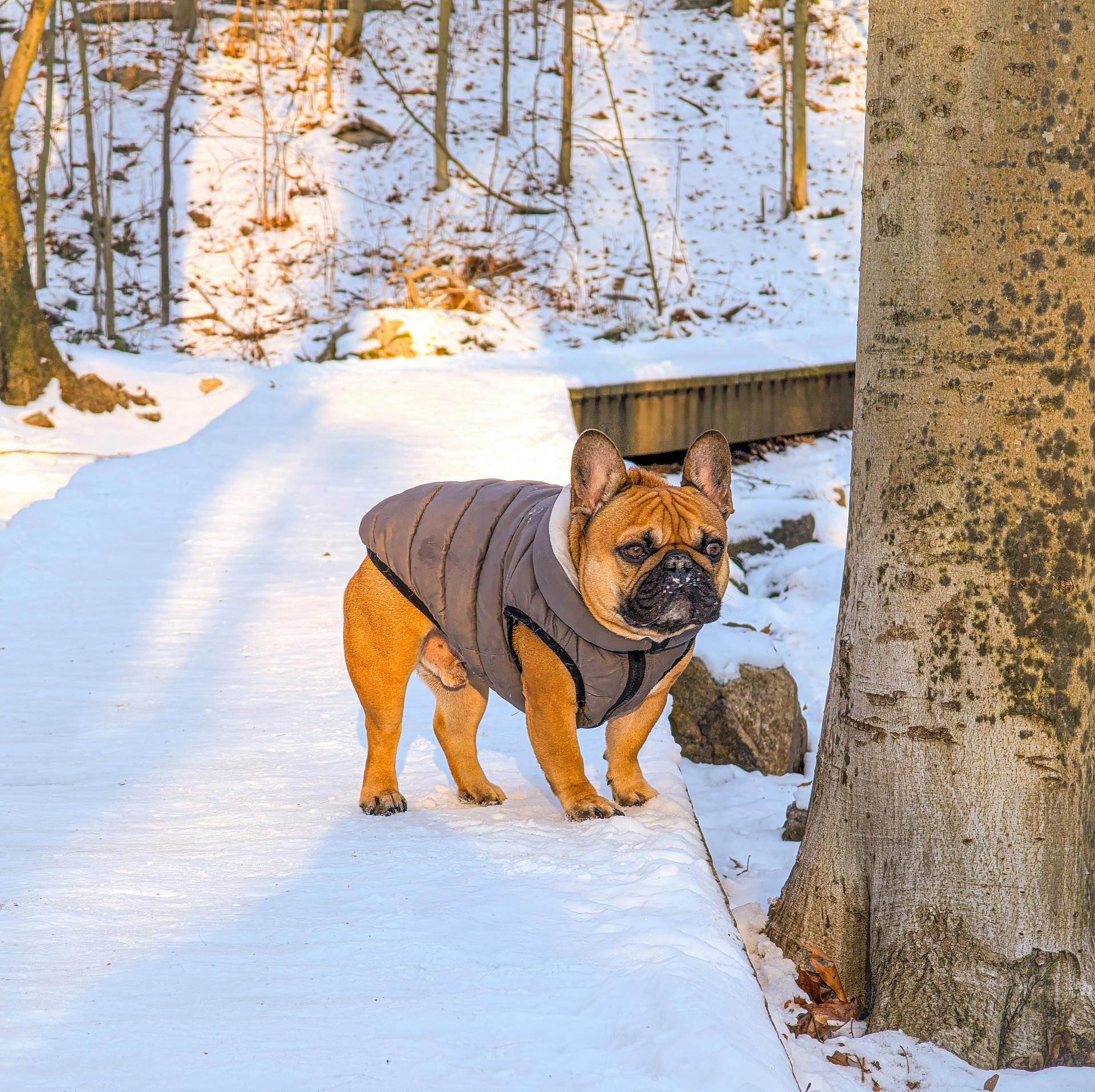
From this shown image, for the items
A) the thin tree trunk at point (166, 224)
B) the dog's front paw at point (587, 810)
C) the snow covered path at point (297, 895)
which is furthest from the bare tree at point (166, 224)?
the dog's front paw at point (587, 810)

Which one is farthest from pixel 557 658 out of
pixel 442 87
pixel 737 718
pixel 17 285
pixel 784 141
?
pixel 784 141

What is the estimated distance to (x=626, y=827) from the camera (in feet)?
11.7

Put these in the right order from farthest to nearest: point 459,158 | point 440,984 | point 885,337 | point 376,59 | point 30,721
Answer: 1. point 376,59
2. point 459,158
3. point 30,721
4. point 885,337
5. point 440,984

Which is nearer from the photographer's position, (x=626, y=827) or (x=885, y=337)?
(x=885, y=337)

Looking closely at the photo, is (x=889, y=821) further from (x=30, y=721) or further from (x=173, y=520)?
Result: (x=173, y=520)

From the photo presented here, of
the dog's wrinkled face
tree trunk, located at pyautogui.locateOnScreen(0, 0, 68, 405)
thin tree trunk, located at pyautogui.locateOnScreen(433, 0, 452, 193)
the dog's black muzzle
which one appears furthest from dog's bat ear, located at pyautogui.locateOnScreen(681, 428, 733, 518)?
thin tree trunk, located at pyautogui.locateOnScreen(433, 0, 452, 193)

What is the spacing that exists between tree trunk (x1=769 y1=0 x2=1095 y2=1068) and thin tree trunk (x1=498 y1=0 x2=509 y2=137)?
20.0 meters

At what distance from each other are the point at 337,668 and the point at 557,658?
2.57 meters

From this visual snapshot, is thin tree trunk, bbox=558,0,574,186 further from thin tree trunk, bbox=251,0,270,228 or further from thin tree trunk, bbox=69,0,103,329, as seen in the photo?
thin tree trunk, bbox=69,0,103,329

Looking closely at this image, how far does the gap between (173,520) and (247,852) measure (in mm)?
5578

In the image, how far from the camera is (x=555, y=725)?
359 centimetres

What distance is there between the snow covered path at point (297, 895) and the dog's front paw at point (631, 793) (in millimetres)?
77

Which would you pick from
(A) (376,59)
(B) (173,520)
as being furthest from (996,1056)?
(A) (376,59)

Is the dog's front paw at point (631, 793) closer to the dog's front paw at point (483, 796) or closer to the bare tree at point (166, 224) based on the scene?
the dog's front paw at point (483, 796)
